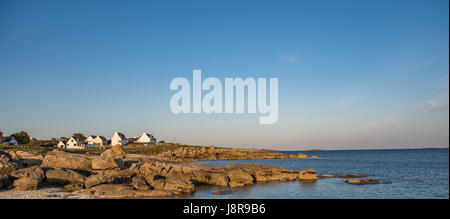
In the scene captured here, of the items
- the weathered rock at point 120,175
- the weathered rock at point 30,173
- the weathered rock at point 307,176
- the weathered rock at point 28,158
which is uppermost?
the weathered rock at point 28,158

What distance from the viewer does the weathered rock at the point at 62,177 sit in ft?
95.2

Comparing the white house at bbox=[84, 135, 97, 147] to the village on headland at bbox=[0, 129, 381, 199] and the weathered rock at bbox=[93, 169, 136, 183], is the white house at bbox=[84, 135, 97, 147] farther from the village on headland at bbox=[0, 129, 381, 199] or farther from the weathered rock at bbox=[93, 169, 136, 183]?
the weathered rock at bbox=[93, 169, 136, 183]

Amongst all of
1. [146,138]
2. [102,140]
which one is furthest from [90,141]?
[146,138]

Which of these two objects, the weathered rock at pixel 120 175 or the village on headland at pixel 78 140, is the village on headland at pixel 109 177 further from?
the village on headland at pixel 78 140

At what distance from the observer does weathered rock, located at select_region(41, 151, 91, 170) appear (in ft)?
112

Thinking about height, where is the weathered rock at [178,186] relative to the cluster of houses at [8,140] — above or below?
below

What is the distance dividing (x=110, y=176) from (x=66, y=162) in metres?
9.41

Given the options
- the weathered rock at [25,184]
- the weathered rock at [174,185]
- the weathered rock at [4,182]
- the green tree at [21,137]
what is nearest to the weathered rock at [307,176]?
the weathered rock at [174,185]

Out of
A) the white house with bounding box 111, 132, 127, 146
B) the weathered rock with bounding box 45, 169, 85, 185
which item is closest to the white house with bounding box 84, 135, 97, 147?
the white house with bounding box 111, 132, 127, 146

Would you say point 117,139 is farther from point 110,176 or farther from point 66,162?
point 110,176

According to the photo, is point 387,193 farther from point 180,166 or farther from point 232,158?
point 232,158

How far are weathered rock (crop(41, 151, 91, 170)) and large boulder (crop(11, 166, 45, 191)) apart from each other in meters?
5.55
